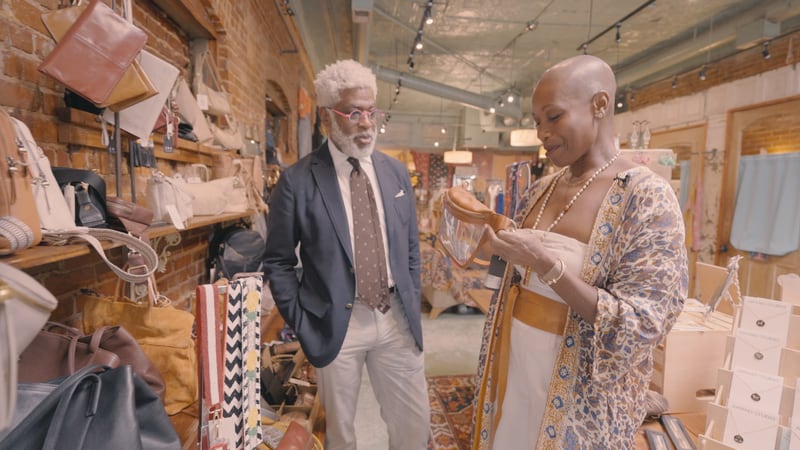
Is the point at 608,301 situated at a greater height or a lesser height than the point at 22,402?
greater

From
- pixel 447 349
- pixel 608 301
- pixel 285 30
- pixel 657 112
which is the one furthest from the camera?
pixel 657 112

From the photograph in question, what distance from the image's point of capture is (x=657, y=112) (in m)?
6.72

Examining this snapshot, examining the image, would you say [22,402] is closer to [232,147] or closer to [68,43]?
[68,43]

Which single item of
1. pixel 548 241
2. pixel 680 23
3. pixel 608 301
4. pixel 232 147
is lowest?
pixel 608 301

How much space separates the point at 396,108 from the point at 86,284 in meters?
11.9

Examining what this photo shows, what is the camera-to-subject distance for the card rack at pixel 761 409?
1385 millimetres

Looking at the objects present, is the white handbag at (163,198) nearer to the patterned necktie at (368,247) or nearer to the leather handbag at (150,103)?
the leather handbag at (150,103)

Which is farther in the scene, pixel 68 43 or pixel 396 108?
pixel 396 108

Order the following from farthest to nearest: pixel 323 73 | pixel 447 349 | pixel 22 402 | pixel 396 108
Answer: pixel 396 108, pixel 447 349, pixel 323 73, pixel 22 402

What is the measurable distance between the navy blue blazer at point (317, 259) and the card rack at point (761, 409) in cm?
115

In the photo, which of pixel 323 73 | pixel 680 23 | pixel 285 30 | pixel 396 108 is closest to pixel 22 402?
pixel 323 73

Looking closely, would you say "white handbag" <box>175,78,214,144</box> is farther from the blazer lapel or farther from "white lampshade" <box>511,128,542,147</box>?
"white lampshade" <box>511,128,542,147</box>

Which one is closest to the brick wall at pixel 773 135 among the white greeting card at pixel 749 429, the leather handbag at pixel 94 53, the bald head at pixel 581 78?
the white greeting card at pixel 749 429

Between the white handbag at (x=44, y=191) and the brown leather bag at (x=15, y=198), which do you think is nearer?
the brown leather bag at (x=15, y=198)
